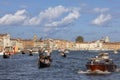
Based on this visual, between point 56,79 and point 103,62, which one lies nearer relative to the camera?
point 56,79

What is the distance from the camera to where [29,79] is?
5338 centimetres

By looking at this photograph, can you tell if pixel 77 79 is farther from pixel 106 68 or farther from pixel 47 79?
pixel 106 68

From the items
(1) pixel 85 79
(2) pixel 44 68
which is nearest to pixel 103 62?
(1) pixel 85 79

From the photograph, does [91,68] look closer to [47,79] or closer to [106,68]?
[106,68]

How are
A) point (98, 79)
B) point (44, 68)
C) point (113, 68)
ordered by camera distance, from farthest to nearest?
point (44, 68) → point (113, 68) → point (98, 79)

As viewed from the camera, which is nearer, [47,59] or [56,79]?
[56,79]

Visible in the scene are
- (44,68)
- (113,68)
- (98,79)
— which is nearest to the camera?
(98,79)

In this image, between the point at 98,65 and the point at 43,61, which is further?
the point at 43,61

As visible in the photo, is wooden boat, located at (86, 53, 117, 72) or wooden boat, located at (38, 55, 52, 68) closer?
wooden boat, located at (86, 53, 117, 72)

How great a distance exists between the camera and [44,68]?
7656cm

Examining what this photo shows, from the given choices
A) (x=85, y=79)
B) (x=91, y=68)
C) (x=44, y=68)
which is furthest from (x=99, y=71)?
(x=44, y=68)

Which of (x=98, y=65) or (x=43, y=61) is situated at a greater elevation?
(x=43, y=61)

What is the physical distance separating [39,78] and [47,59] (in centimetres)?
2356

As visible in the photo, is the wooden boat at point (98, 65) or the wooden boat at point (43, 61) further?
the wooden boat at point (43, 61)
